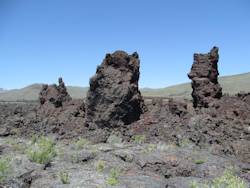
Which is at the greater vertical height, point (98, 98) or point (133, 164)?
point (98, 98)

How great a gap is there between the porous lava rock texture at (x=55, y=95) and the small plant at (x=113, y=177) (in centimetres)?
2092

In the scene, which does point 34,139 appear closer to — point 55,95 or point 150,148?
point 150,148

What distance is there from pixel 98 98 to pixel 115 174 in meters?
14.8

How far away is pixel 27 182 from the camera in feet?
57.2

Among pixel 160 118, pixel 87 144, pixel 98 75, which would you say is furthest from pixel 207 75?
pixel 87 144

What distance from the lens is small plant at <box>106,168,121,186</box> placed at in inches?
665

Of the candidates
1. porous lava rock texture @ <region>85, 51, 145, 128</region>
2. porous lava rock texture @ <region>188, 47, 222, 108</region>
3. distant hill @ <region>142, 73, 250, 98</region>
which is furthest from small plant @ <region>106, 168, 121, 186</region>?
distant hill @ <region>142, 73, 250, 98</region>

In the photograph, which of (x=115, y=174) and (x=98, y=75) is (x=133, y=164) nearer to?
(x=115, y=174)

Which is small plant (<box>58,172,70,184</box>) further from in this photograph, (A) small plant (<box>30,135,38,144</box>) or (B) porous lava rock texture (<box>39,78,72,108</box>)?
(B) porous lava rock texture (<box>39,78,72,108</box>)

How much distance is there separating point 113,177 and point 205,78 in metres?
17.5

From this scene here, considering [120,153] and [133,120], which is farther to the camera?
[133,120]

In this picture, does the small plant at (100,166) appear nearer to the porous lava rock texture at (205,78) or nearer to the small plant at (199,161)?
the small plant at (199,161)

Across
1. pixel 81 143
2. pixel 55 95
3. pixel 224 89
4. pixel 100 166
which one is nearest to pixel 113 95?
pixel 81 143

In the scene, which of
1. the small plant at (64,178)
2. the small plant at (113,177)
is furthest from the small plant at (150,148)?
the small plant at (64,178)
